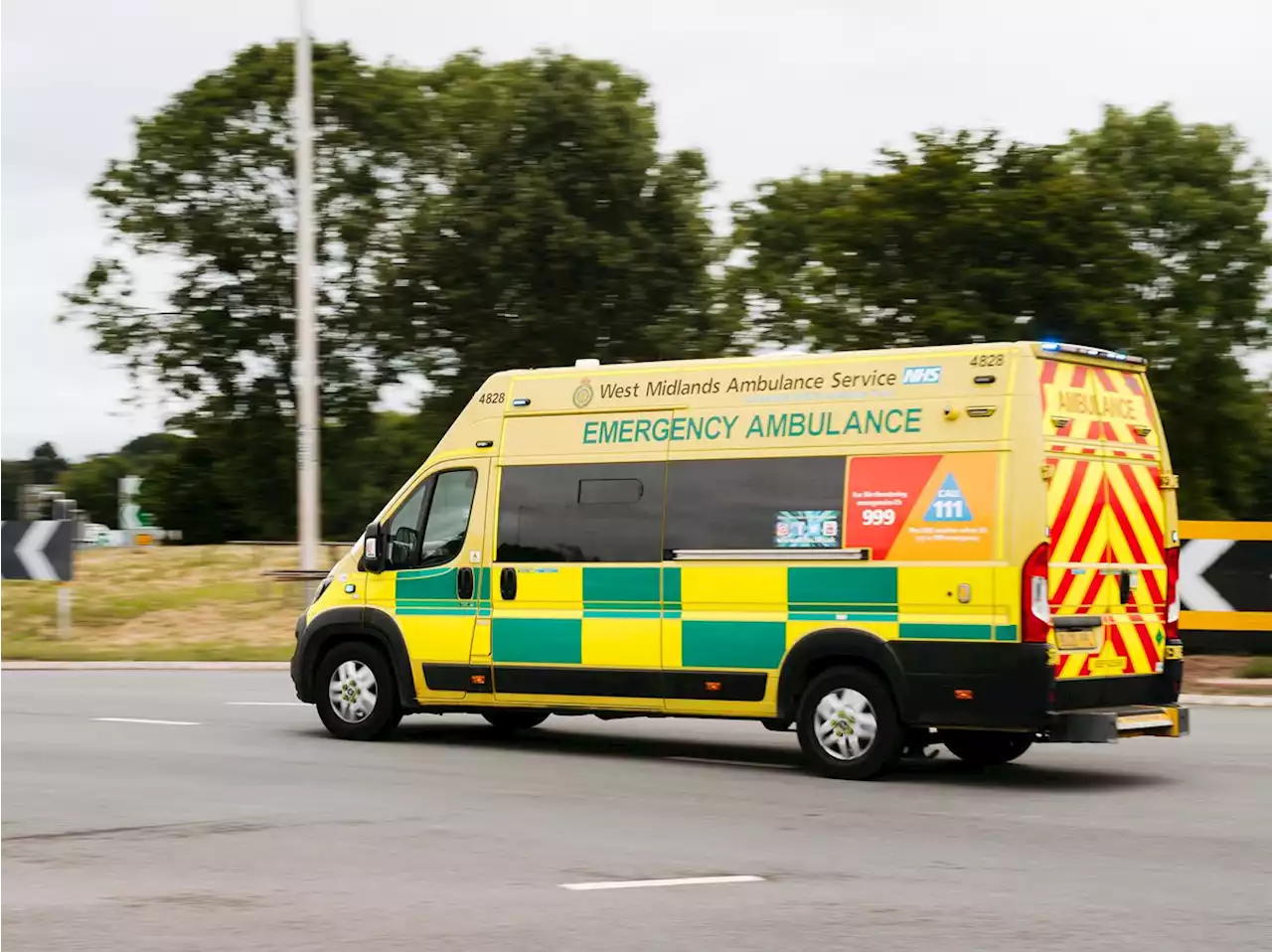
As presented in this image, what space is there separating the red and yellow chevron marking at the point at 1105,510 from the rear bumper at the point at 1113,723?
0.25m

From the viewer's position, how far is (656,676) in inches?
496

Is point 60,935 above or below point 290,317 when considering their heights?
below

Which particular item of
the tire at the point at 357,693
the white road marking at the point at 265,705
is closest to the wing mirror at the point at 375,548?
the tire at the point at 357,693

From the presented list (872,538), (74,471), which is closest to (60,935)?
(872,538)

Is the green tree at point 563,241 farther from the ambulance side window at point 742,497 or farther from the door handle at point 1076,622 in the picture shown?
the door handle at point 1076,622

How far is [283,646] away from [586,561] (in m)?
14.0

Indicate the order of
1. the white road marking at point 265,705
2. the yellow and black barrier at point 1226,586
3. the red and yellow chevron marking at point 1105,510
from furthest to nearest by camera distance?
the yellow and black barrier at point 1226,586
the white road marking at point 265,705
the red and yellow chevron marking at point 1105,510

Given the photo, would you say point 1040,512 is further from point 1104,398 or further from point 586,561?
point 586,561

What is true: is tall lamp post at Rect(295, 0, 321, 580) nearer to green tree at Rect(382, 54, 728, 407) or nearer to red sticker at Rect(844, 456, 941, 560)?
green tree at Rect(382, 54, 728, 407)

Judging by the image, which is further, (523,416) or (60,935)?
(523,416)

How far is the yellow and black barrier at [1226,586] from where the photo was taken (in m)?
20.0

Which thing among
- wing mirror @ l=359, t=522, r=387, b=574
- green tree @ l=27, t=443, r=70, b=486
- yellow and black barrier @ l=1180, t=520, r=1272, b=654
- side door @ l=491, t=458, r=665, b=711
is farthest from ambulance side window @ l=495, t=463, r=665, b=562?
green tree @ l=27, t=443, r=70, b=486

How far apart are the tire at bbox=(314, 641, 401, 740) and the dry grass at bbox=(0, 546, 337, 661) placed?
10.3m

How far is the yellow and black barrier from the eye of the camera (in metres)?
20.0
